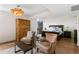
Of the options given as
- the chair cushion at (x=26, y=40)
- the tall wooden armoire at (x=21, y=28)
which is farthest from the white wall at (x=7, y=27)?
the chair cushion at (x=26, y=40)

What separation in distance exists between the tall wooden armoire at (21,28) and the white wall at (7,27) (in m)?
0.11

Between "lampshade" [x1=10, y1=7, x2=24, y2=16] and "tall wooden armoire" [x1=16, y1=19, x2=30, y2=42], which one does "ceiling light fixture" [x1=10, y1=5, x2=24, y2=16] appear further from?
"tall wooden armoire" [x1=16, y1=19, x2=30, y2=42]

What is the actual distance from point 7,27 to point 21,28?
514 mm

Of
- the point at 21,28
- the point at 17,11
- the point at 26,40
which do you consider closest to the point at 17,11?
the point at 17,11

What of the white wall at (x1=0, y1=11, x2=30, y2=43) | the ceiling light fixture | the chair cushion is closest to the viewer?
the ceiling light fixture

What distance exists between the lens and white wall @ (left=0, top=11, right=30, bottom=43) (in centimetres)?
297

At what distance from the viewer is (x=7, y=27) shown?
3.08m

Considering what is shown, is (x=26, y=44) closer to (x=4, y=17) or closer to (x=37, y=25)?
(x=37, y=25)

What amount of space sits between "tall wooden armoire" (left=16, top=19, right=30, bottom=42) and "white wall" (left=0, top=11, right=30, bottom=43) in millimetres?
113

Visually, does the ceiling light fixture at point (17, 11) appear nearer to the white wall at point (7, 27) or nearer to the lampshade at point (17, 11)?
the lampshade at point (17, 11)

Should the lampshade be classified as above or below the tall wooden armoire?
above

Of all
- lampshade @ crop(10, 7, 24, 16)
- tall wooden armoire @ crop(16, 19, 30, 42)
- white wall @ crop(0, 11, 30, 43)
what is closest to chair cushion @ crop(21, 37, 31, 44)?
tall wooden armoire @ crop(16, 19, 30, 42)

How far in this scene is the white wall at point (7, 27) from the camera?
2967mm

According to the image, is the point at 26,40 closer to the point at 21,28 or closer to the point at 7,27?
the point at 21,28
